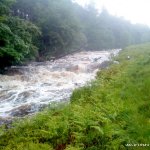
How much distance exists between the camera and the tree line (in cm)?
2592

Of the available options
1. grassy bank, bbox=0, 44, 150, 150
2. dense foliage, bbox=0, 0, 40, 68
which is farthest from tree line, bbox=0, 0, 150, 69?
grassy bank, bbox=0, 44, 150, 150

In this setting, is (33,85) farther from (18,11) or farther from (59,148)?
(18,11)

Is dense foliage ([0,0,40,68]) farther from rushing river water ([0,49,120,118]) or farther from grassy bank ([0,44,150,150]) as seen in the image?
grassy bank ([0,44,150,150])

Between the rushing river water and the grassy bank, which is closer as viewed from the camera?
the grassy bank

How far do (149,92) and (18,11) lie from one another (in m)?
38.3

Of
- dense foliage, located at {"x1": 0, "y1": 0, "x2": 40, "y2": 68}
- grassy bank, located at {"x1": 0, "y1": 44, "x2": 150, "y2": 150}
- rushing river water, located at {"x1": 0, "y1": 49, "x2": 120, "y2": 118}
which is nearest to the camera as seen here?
grassy bank, located at {"x1": 0, "y1": 44, "x2": 150, "y2": 150}

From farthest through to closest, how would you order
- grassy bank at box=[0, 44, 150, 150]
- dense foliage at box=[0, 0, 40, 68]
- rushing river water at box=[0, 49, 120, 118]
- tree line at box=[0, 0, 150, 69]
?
tree line at box=[0, 0, 150, 69] → dense foliage at box=[0, 0, 40, 68] → rushing river water at box=[0, 49, 120, 118] → grassy bank at box=[0, 44, 150, 150]

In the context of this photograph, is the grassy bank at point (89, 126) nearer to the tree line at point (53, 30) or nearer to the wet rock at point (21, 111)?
the wet rock at point (21, 111)

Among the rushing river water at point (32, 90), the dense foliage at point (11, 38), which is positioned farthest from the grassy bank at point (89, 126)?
the dense foliage at point (11, 38)

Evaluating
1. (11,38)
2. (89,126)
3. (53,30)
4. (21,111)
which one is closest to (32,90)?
(21,111)

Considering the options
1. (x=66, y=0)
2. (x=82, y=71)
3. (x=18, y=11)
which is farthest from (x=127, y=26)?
(x=82, y=71)

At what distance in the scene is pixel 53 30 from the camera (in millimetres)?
46562

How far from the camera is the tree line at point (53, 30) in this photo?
1021 inches

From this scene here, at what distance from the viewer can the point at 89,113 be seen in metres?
10.0
